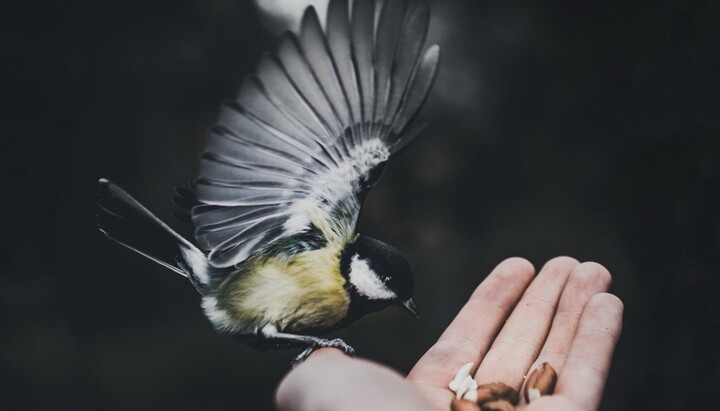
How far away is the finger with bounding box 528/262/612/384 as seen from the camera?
72 cm

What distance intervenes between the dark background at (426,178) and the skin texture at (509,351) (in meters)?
0.07

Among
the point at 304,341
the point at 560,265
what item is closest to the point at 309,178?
the point at 304,341

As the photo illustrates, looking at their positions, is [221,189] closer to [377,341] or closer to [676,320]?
[377,341]

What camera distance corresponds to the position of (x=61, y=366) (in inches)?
30.7

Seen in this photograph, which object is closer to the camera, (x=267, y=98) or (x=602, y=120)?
(x=267, y=98)

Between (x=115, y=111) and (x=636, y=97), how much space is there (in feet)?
2.31

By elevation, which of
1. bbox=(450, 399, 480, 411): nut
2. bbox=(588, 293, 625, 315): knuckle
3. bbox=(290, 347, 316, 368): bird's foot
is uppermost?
bbox=(588, 293, 625, 315): knuckle

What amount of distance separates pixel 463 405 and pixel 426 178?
0.37 meters

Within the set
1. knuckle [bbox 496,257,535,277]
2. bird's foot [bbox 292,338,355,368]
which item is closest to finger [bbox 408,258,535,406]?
knuckle [bbox 496,257,535,277]

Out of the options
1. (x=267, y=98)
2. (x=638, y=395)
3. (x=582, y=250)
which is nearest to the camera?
(x=267, y=98)

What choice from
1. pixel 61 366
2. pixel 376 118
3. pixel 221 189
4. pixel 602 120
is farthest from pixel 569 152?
pixel 61 366

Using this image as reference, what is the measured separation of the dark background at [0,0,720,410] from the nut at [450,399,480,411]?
21cm

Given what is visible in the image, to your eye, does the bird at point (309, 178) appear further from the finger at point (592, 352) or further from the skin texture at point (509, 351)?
the finger at point (592, 352)

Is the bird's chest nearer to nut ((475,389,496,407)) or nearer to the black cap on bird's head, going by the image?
the black cap on bird's head
